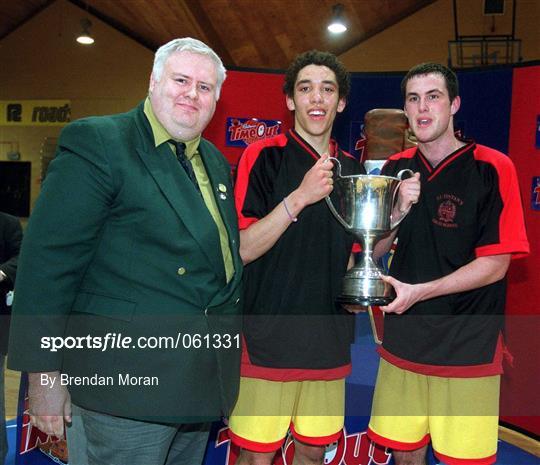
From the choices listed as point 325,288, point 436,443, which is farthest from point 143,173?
point 436,443

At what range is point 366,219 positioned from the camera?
83.0 inches

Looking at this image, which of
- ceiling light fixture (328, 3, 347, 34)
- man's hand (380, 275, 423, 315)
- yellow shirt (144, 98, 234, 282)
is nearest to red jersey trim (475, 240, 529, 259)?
man's hand (380, 275, 423, 315)

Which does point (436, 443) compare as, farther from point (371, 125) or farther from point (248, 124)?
point (248, 124)

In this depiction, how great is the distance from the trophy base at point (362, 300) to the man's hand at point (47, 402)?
987 mm

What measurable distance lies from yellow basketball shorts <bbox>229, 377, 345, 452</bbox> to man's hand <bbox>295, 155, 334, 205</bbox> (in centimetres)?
71

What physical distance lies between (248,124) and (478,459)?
3047mm

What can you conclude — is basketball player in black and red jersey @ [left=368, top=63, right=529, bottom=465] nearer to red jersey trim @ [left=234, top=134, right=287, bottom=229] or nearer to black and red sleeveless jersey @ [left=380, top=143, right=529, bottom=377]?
black and red sleeveless jersey @ [left=380, top=143, right=529, bottom=377]

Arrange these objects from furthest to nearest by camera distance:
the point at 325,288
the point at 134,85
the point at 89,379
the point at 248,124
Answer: the point at 134,85
the point at 248,124
the point at 325,288
the point at 89,379

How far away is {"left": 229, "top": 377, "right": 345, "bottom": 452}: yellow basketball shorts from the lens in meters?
2.14

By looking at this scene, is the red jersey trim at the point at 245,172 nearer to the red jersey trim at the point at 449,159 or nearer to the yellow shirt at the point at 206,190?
the yellow shirt at the point at 206,190

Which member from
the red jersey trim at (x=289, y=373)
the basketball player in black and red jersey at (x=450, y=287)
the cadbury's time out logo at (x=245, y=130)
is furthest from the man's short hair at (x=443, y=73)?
the cadbury's time out logo at (x=245, y=130)

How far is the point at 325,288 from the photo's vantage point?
213 centimetres

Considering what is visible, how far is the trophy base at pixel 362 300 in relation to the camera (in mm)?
1984

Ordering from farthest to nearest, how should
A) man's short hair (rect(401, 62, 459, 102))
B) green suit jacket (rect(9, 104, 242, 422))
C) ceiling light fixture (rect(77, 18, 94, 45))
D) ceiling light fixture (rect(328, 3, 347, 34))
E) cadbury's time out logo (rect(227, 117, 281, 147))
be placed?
ceiling light fixture (rect(77, 18, 94, 45)) < ceiling light fixture (rect(328, 3, 347, 34)) < cadbury's time out logo (rect(227, 117, 281, 147)) < man's short hair (rect(401, 62, 459, 102)) < green suit jacket (rect(9, 104, 242, 422))
